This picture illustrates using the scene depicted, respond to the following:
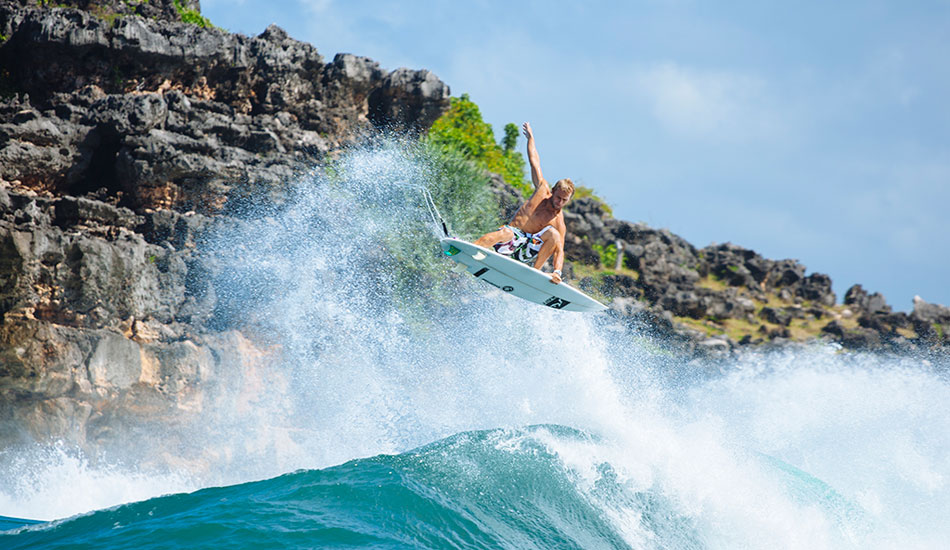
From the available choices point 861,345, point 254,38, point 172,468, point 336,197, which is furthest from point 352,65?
point 861,345

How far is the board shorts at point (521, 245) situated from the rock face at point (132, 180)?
7.52 metres

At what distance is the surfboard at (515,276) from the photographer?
9.39 m

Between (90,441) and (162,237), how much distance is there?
14.7ft

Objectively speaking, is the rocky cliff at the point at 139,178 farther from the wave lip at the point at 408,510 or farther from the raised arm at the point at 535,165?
the raised arm at the point at 535,165

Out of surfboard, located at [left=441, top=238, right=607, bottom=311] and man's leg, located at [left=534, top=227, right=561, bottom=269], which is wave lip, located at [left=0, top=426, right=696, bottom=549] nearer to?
surfboard, located at [left=441, top=238, right=607, bottom=311]

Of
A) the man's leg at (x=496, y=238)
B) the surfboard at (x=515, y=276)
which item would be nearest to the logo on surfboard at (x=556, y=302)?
the surfboard at (x=515, y=276)

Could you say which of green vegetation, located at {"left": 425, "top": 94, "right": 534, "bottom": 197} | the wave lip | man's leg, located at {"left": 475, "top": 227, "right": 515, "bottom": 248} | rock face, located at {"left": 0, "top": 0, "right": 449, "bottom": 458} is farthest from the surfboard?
green vegetation, located at {"left": 425, "top": 94, "right": 534, "bottom": 197}

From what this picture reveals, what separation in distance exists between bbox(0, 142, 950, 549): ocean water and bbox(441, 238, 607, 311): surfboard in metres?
1.83

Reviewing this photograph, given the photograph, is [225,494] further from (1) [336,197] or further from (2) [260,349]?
(1) [336,197]

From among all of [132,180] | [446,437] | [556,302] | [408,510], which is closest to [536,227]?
[556,302]

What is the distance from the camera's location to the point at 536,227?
31.9ft

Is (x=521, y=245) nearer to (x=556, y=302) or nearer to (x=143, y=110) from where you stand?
(x=556, y=302)

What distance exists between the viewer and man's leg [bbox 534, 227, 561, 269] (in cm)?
973

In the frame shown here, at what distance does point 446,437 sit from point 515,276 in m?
3.03
